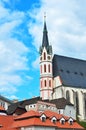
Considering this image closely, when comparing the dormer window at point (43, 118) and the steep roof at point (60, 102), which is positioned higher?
the steep roof at point (60, 102)

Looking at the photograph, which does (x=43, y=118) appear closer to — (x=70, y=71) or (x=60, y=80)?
(x=60, y=80)

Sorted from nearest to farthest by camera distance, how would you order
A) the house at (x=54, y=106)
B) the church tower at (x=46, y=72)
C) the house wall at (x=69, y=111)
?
the house at (x=54, y=106) < the house wall at (x=69, y=111) < the church tower at (x=46, y=72)

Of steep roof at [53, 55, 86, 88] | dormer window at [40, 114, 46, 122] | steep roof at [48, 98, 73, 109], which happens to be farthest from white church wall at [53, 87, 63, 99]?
dormer window at [40, 114, 46, 122]

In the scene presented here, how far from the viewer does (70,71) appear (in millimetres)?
153500

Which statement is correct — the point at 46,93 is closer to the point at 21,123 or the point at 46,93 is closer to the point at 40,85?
the point at 40,85

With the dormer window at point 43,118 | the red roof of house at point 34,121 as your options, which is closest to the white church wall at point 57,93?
the red roof of house at point 34,121

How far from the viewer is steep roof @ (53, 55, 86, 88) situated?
492ft

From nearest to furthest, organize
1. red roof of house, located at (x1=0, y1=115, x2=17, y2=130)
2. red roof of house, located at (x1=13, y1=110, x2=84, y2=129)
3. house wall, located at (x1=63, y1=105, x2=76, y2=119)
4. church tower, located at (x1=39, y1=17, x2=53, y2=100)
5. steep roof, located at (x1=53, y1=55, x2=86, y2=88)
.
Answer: red roof of house, located at (x1=13, y1=110, x2=84, y2=129)
red roof of house, located at (x1=0, y1=115, x2=17, y2=130)
house wall, located at (x1=63, y1=105, x2=76, y2=119)
church tower, located at (x1=39, y1=17, x2=53, y2=100)
steep roof, located at (x1=53, y1=55, x2=86, y2=88)

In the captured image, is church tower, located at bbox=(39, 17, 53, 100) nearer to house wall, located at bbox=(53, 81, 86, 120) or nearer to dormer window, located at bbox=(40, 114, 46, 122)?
house wall, located at bbox=(53, 81, 86, 120)

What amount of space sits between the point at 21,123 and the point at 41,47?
2446 inches

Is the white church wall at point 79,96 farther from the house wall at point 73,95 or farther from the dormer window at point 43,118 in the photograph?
the dormer window at point 43,118

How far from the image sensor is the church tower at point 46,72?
487 feet

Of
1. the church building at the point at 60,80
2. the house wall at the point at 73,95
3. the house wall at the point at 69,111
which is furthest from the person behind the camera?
the church building at the point at 60,80

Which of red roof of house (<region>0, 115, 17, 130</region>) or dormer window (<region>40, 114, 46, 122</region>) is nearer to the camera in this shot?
dormer window (<region>40, 114, 46, 122</region>)
